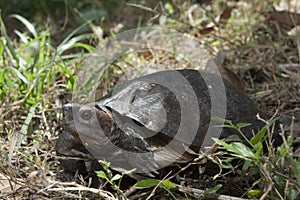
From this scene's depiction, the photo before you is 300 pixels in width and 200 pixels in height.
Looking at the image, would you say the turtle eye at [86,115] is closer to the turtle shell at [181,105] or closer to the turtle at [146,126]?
the turtle at [146,126]

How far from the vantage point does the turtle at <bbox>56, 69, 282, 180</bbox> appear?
1.66m

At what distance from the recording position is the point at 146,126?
65.3 inches

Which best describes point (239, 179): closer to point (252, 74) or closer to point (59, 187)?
point (59, 187)

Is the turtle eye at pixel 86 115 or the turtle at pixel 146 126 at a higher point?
the turtle eye at pixel 86 115

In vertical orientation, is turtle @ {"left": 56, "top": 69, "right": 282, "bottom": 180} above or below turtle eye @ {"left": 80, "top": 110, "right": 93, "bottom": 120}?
below

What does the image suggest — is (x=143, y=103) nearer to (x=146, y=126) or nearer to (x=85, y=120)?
(x=146, y=126)

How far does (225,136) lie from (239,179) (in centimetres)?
17

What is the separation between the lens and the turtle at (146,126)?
5.43 feet

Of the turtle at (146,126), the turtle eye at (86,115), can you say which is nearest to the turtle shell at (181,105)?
the turtle at (146,126)

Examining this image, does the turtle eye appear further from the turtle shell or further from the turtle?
the turtle shell

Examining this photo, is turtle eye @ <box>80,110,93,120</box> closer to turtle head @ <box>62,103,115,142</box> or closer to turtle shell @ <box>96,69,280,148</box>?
turtle head @ <box>62,103,115,142</box>

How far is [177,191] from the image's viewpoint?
1646 mm

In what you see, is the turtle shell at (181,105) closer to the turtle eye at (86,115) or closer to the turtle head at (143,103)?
the turtle head at (143,103)

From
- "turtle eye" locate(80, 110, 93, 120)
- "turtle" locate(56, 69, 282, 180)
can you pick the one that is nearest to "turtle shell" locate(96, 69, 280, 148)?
"turtle" locate(56, 69, 282, 180)
